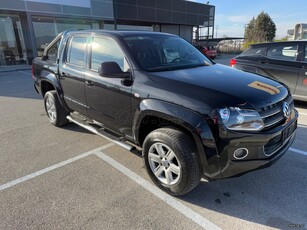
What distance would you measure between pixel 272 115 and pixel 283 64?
13.7ft

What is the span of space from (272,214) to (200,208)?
73 centimetres

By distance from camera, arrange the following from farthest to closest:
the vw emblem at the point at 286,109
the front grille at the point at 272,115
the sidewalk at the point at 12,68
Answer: the sidewalk at the point at 12,68 < the vw emblem at the point at 286,109 < the front grille at the point at 272,115

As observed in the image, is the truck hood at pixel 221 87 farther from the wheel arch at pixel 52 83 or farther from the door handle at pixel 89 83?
the wheel arch at pixel 52 83

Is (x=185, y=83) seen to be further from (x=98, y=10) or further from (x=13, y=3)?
(x=98, y=10)

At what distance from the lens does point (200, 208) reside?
2.54 m

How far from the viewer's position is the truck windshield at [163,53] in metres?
3.07

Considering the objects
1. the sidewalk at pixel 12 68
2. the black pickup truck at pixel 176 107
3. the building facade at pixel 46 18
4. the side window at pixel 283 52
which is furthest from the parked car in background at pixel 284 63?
the sidewalk at pixel 12 68

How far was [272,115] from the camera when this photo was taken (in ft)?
7.98

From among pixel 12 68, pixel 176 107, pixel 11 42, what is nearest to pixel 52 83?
pixel 176 107

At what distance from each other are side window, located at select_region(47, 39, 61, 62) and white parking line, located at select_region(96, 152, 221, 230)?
228 cm

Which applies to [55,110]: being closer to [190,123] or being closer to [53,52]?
[53,52]

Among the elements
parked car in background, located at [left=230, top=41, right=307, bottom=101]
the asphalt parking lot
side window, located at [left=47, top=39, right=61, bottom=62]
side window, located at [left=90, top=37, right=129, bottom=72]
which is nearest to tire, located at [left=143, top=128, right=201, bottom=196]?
the asphalt parking lot

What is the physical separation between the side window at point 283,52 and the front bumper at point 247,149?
4.29 metres

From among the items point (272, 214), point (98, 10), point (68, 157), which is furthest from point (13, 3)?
point (272, 214)
